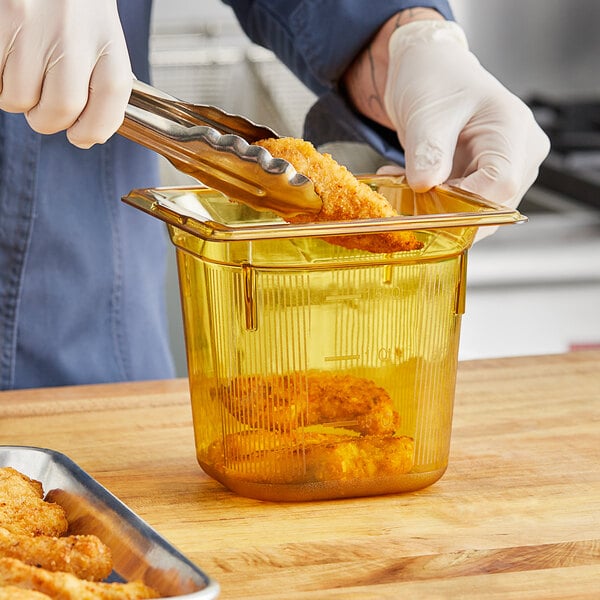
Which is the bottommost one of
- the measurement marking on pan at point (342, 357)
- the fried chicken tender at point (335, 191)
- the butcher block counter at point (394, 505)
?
the butcher block counter at point (394, 505)

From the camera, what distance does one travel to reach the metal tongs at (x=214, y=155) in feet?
2.39

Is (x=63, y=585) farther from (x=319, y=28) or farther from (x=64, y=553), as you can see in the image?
(x=319, y=28)

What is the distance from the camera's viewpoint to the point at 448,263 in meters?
0.77

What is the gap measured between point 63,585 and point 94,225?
0.67 metres

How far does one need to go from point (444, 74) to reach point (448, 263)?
13.2 inches

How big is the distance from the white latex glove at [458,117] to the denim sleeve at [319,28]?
0.16 ft

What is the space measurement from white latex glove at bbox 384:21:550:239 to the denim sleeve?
48mm

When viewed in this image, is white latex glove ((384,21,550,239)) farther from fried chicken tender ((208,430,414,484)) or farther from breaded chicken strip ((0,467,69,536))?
breaded chicken strip ((0,467,69,536))

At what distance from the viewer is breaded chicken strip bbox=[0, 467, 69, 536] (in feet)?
2.18

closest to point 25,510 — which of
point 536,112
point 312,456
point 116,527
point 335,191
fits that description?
point 116,527

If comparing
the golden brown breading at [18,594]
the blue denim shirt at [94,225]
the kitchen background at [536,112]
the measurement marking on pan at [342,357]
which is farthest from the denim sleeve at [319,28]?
the golden brown breading at [18,594]

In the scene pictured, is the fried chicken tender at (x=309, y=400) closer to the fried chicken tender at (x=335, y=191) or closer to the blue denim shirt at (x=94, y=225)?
the fried chicken tender at (x=335, y=191)

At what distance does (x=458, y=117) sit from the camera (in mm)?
1008

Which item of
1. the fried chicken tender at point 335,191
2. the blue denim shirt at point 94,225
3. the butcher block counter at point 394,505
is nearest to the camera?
the butcher block counter at point 394,505
